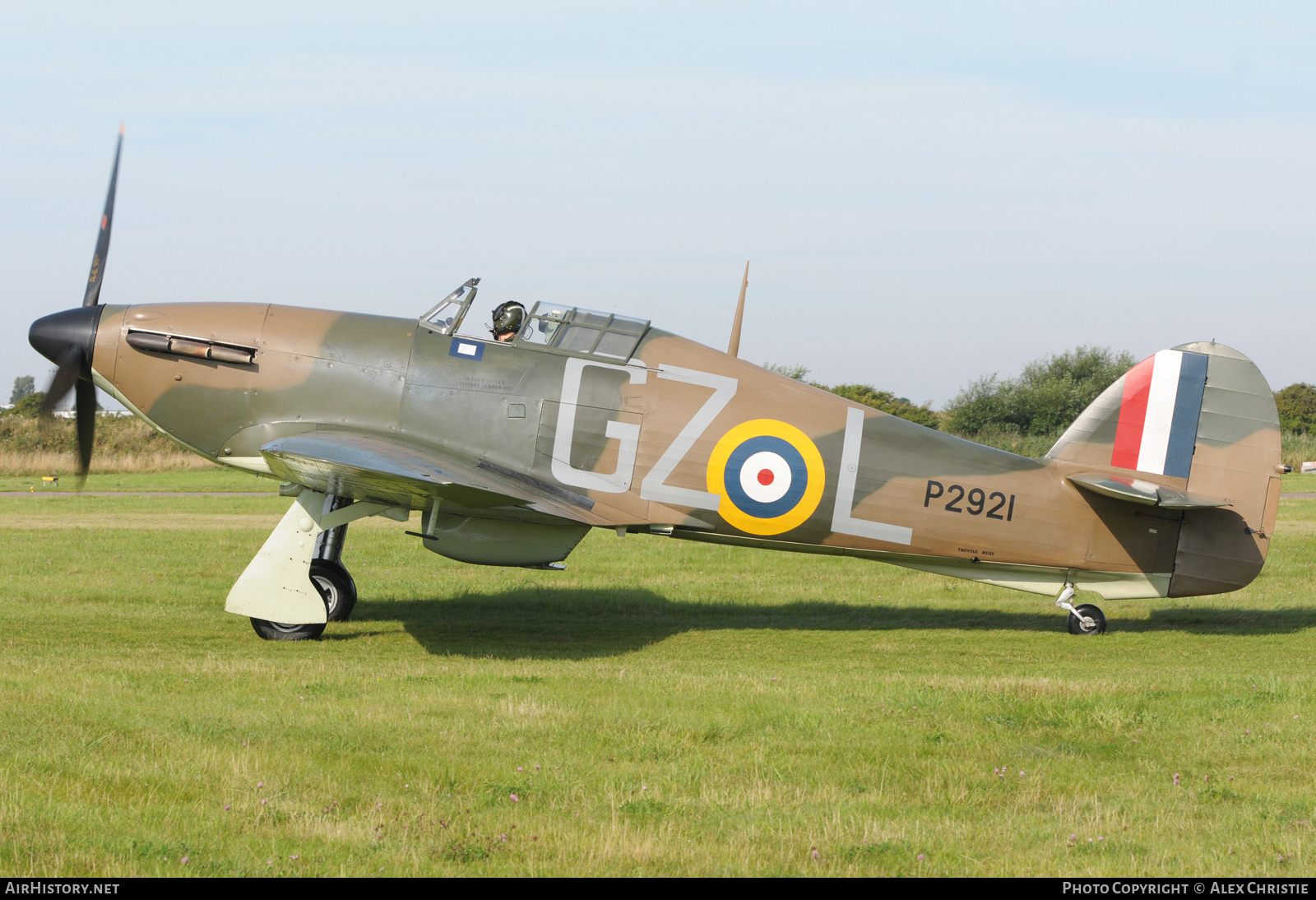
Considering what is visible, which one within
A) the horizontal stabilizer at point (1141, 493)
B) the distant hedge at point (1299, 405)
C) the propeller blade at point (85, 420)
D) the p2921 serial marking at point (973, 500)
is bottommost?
the propeller blade at point (85, 420)

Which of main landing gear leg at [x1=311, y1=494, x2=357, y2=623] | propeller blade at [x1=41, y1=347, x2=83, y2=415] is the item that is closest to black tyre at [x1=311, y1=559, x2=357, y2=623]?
main landing gear leg at [x1=311, y1=494, x2=357, y2=623]

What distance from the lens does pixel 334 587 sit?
9680 mm

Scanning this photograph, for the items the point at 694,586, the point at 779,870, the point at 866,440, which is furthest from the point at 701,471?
the point at 779,870

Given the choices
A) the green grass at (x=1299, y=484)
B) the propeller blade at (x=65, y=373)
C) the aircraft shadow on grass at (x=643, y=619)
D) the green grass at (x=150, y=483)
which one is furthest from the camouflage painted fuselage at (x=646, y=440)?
the green grass at (x=1299, y=484)

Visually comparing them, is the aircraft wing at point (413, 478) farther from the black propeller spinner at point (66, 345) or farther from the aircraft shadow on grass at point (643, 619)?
the black propeller spinner at point (66, 345)

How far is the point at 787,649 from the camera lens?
9.30 meters

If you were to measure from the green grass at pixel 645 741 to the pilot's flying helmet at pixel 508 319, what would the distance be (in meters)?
2.70

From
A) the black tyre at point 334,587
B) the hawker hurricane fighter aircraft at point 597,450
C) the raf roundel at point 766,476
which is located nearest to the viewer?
the hawker hurricane fighter aircraft at point 597,450

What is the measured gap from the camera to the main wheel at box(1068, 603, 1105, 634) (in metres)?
9.95

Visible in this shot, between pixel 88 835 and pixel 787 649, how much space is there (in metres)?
6.22

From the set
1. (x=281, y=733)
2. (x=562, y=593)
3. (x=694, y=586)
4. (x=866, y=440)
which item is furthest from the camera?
(x=694, y=586)

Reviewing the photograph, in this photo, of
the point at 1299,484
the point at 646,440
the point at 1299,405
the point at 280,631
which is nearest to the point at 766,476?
the point at 646,440

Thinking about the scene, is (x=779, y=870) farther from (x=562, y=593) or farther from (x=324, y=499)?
(x=562, y=593)

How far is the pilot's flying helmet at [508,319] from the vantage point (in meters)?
9.35
